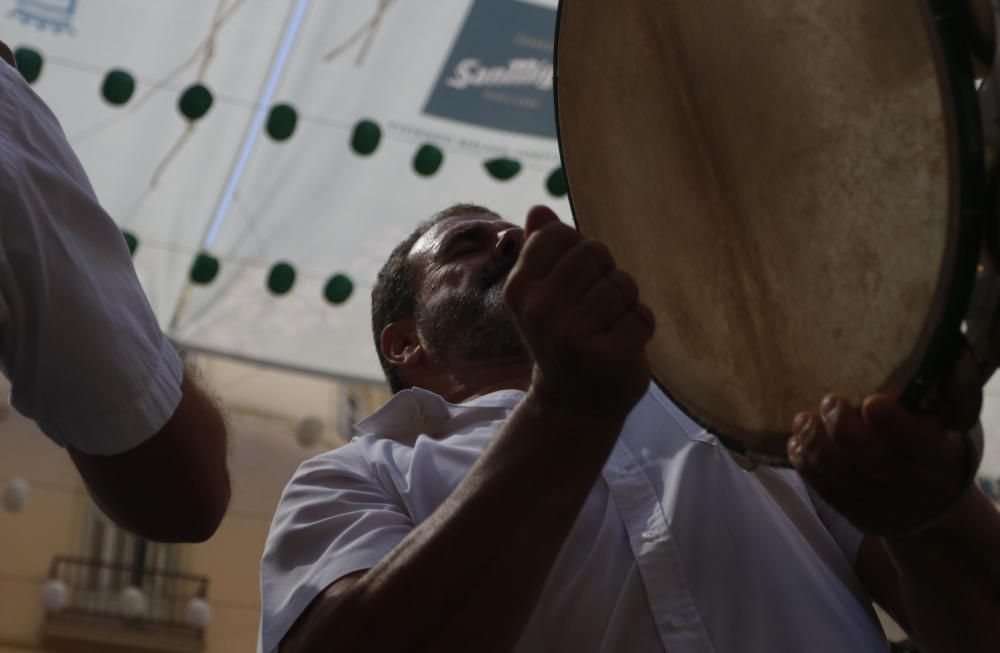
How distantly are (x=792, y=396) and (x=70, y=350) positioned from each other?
519 mm

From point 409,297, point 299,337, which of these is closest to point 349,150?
point 299,337

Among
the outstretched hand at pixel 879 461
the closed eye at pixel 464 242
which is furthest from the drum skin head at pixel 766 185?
the closed eye at pixel 464 242

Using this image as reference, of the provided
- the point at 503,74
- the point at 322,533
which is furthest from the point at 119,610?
the point at 322,533

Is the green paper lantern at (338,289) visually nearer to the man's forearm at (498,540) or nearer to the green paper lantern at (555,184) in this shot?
the green paper lantern at (555,184)

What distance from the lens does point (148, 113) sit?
12.5 feet

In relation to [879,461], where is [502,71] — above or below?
below

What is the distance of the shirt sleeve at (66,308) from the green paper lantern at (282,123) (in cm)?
265

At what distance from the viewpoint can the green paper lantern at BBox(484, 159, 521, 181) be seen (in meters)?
3.93

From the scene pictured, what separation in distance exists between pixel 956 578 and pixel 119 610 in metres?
7.62

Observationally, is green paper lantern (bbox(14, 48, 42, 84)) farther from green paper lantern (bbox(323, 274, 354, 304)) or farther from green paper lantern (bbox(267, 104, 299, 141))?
green paper lantern (bbox(323, 274, 354, 304))

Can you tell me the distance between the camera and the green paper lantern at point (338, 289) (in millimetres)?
4172

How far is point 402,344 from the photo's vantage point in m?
1.98

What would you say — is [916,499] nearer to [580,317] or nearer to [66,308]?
[580,317]

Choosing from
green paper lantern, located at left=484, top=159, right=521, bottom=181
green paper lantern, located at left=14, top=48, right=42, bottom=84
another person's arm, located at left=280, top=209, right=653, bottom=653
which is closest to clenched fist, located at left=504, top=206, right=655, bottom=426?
another person's arm, located at left=280, top=209, right=653, bottom=653
